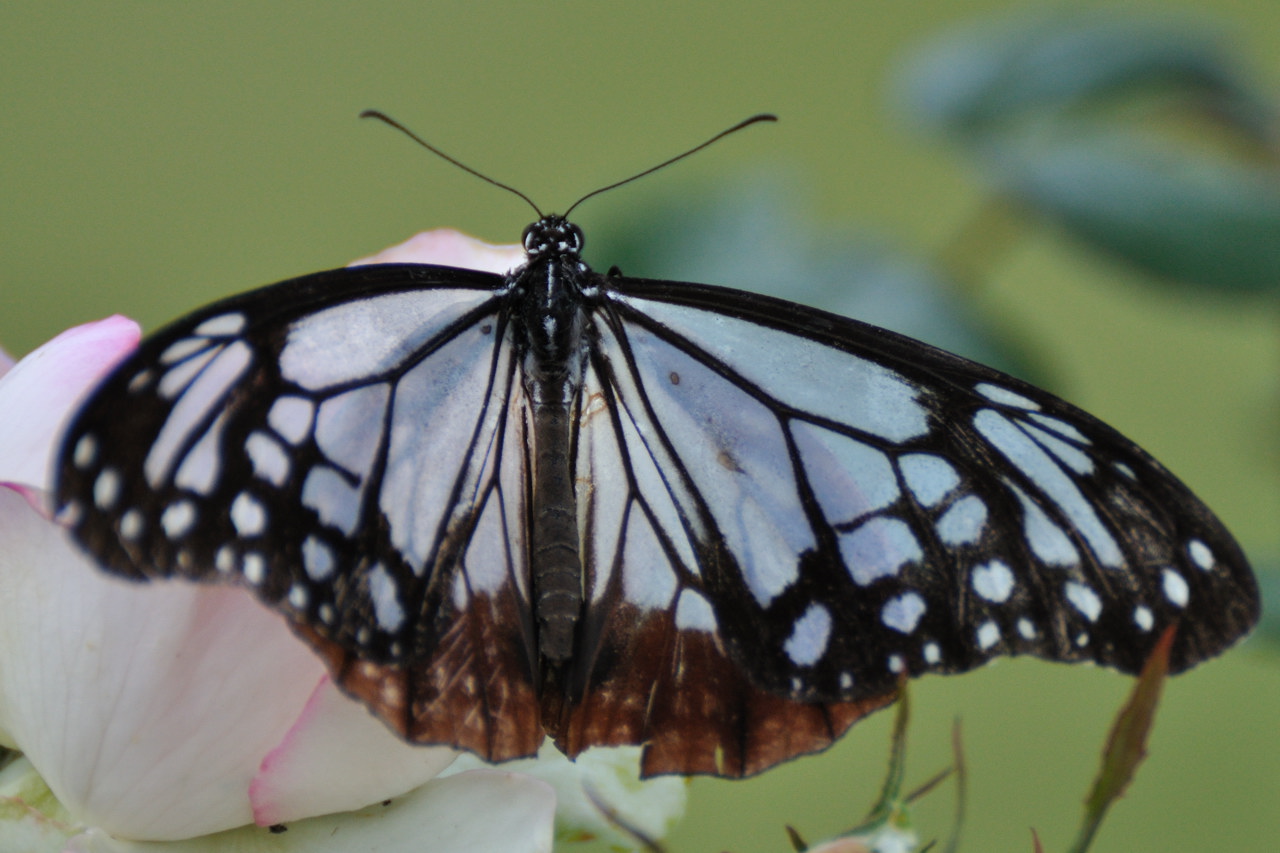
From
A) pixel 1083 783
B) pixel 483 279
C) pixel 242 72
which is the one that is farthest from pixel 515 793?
pixel 242 72

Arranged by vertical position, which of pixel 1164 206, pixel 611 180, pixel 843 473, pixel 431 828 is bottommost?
pixel 431 828

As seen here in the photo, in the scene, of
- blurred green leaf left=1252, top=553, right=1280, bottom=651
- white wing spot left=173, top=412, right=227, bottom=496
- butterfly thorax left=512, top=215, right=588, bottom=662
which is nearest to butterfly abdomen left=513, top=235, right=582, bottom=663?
butterfly thorax left=512, top=215, right=588, bottom=662

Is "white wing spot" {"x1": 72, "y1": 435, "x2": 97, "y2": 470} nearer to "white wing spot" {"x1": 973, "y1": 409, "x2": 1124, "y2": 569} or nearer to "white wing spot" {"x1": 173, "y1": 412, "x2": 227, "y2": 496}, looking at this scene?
"white wing spot" {"x1": 173, "y1": 412, "x2": 227, "y2": 496}

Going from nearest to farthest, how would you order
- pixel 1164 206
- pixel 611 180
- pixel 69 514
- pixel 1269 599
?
pixel 69 514 → pixel 1269 599 → pixel 1164 206 → pixel 611 180

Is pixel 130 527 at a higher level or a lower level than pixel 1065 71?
lower

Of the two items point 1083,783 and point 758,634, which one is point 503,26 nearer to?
point 1083,783

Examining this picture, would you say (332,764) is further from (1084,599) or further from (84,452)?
(1084,599)

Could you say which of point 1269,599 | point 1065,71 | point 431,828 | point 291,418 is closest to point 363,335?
point 291,418
